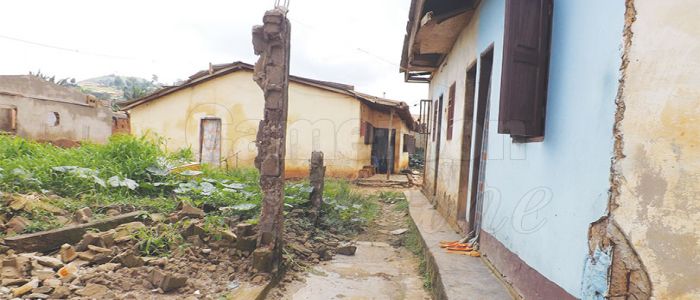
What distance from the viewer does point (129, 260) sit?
124 inches

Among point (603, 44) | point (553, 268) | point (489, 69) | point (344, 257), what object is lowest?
point (344, 257)

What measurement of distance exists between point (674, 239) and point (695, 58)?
69cm

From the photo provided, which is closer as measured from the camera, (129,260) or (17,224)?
(129,260)

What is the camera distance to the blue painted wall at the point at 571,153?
175cm

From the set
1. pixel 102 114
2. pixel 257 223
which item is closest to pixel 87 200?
pixel 257 223

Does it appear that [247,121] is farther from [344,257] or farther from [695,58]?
[695,58]

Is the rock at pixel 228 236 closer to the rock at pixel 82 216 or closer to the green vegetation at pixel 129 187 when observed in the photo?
the green vegetation at pixel 129 187

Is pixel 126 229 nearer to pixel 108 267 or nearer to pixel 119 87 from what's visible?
pixel 108 267

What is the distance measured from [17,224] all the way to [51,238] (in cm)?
41

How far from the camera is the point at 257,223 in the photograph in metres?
4.11

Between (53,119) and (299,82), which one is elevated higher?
(299,82)

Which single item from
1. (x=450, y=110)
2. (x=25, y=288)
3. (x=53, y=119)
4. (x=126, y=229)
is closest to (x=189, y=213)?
(x=126, y=229)

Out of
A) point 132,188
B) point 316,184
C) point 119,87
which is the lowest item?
point 132,188

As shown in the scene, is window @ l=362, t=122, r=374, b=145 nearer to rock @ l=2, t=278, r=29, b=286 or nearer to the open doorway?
the open doorway
